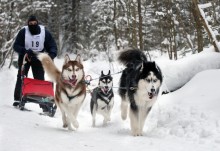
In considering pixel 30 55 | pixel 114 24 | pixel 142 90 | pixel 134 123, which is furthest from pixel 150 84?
pixel 114 24

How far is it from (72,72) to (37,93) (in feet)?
5.43

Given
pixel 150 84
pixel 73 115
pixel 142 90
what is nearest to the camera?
pixel 150 84

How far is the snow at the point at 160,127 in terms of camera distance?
14.0 feet

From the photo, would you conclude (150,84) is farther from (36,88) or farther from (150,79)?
(36,88)

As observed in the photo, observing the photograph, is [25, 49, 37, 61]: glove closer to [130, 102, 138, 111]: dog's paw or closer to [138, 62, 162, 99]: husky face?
[130, 102, 138, 111]: dog's paw

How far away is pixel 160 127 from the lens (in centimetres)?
590

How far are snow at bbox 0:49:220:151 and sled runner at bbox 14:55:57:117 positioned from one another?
0.87 feet

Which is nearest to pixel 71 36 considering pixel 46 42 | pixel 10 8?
pixel 10 8

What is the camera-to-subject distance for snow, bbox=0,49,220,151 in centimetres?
426

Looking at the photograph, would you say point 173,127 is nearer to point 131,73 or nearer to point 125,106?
point 131,73

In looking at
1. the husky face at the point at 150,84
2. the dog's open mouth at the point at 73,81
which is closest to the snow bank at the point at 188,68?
the husky face at the point at 150,84

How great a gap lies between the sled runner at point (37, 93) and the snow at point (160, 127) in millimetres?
266

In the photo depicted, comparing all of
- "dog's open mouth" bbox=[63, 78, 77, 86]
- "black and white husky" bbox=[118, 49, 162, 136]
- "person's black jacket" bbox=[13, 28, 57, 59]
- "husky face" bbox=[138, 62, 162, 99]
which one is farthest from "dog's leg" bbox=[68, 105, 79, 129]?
"person's black jacket" bbox=[13, 28, 57, 59]

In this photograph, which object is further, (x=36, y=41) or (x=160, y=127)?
(x=36, y=41)
